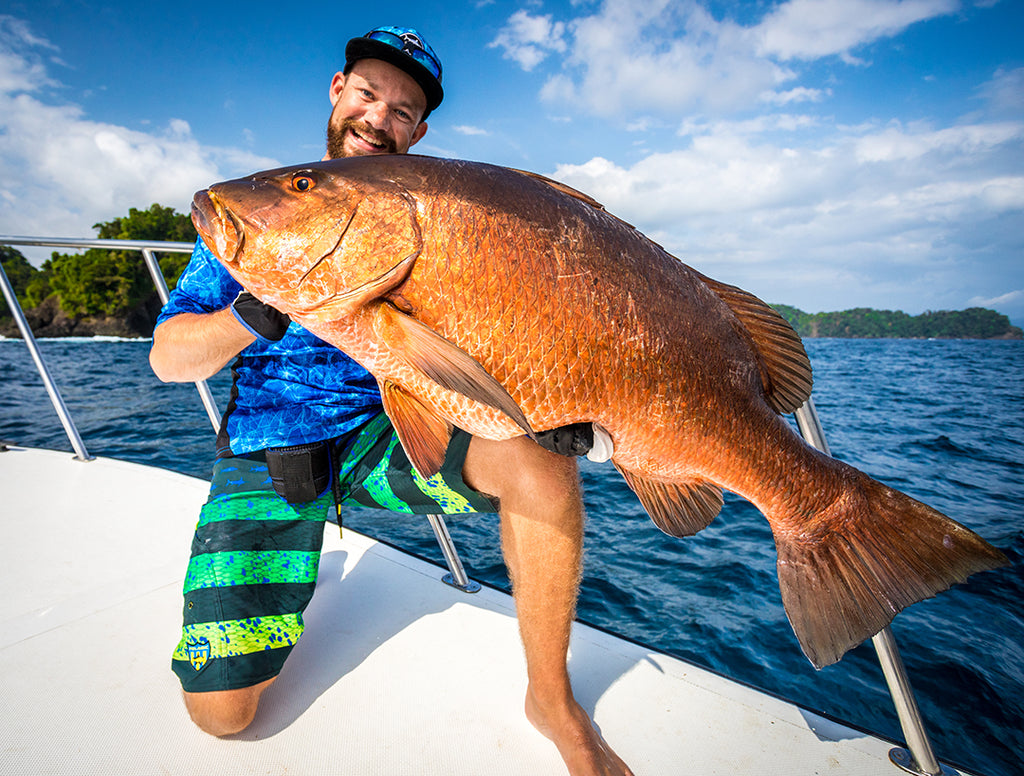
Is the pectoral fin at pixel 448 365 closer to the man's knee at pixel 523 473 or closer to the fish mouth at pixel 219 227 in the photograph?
the fish mouth at pixel 219 227

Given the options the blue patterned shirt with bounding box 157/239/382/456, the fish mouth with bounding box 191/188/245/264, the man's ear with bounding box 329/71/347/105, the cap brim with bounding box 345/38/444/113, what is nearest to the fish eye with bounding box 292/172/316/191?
the fish mouth with bounding box 191/188/245/264

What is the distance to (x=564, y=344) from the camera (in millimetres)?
1278

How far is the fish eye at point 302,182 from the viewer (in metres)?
1.30

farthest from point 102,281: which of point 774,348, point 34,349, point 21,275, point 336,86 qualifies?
point 774,348

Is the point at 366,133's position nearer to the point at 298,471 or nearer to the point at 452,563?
the point at 298,471

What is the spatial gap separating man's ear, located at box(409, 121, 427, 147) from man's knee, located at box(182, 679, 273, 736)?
234 cm

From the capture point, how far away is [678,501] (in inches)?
64.2

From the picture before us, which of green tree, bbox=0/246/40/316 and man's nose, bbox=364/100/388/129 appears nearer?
man's nose, bbox=364/100/388/129

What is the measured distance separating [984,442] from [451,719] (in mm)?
12971

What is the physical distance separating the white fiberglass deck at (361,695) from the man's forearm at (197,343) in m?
1.12

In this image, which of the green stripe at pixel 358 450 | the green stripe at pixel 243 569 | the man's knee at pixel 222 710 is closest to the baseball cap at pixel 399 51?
the green stripe at pixel 358 450

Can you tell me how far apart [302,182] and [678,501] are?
1371mm

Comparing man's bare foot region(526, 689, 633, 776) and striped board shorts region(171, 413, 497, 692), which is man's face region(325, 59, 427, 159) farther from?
man's bare foot region(526, 689, 633, 776)

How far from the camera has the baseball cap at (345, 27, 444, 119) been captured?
2.23 meters
